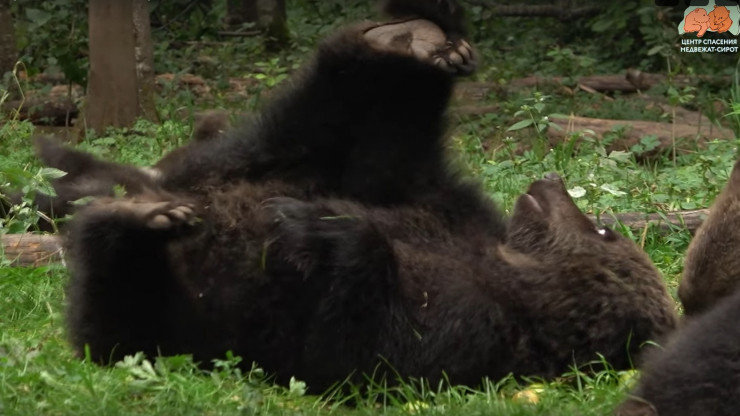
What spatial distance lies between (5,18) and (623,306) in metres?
8.54

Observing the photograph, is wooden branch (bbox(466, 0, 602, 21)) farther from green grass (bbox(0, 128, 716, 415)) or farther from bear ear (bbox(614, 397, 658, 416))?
bear ear (bbox(614, 397, 658, 416))

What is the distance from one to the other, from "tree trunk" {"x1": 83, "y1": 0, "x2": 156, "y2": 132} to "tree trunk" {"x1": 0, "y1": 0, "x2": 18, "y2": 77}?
189cm

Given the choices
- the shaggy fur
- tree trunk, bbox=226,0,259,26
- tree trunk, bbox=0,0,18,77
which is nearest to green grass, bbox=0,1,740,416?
the shaggy fur

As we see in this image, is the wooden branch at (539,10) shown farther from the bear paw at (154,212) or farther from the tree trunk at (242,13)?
the bear paw at (154,212)

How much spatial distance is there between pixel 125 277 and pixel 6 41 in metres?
7.75

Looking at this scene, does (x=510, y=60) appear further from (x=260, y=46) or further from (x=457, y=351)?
(x=457, y=351)

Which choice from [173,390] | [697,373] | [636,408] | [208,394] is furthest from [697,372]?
[173,390]

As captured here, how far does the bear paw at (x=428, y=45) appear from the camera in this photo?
4.56 metres

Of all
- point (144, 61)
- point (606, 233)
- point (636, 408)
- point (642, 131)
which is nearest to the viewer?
point (636, 408)

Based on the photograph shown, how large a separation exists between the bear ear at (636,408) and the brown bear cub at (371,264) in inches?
23.2

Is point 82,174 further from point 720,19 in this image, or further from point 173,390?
point 720,19

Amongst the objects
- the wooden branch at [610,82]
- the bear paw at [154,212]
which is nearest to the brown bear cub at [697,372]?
the bear paw at [154,212]

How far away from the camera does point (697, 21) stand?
11.6 metres

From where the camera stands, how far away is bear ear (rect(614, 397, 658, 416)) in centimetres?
353
